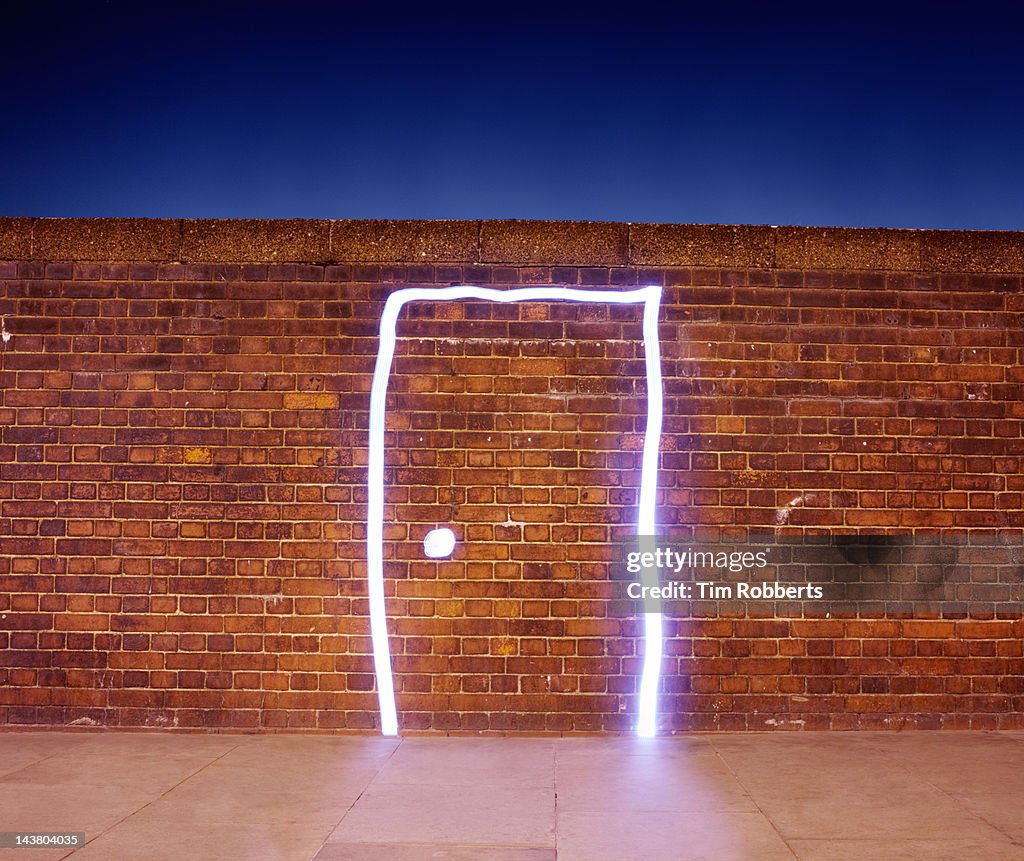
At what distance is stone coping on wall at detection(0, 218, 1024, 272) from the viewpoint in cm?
527

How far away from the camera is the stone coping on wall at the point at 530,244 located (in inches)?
207

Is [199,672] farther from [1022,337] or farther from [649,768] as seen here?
[1022,337]

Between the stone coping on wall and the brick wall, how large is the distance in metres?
0.02

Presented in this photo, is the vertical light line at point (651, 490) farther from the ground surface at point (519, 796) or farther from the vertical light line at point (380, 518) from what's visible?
the vertical light line at point (380, 518)

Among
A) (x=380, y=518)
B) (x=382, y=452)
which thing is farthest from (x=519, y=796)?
(x=382, y=452)

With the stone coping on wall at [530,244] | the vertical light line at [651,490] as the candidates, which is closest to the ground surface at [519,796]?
the vertical light line at [651,490]

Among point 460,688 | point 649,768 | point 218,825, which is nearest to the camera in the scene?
point 218,825

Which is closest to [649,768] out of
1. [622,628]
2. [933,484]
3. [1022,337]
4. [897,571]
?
[622,628]

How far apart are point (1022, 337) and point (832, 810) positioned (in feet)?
10.0

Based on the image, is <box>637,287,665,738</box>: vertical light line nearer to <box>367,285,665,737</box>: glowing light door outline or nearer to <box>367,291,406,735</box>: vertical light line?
<box>367,285,665,737</box>: glowing light door outline

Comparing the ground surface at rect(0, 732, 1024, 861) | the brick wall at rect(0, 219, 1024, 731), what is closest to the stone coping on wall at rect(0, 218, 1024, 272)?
the brick wall at rect(0, 219, 1024, 731)

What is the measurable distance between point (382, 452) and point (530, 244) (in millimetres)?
1483

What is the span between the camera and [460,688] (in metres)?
5.05

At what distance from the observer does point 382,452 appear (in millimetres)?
5145
